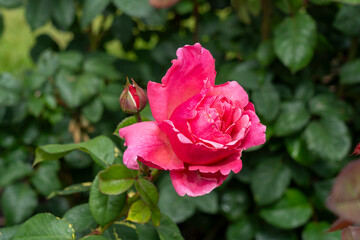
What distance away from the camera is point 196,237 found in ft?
5.71

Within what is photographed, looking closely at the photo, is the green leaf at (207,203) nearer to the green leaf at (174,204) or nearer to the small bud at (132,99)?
the green leaf at (174,204)

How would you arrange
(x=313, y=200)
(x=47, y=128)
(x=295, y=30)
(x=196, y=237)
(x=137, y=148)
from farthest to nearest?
(x=196, y=237) → (x=47, y=128) → (x=313, y=200) → (x=295, y=30) → (x=137, y=148)

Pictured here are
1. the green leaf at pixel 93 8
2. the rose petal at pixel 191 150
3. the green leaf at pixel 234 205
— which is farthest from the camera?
the green leaf at pixel 234 205

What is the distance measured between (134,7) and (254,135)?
84 centimetres

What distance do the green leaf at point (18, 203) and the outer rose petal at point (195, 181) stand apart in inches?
34.8

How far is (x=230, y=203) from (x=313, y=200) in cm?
26

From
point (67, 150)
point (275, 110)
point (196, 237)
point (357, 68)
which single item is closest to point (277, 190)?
point (275, 110)

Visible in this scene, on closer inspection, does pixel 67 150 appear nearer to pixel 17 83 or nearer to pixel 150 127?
pixel 150 127

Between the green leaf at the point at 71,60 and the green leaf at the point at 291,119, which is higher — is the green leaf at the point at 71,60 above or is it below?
above

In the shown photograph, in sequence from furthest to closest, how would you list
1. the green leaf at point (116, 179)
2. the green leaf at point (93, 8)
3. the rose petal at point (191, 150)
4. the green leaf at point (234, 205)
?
the green leaf at point (234, 205), the green leaf at point (93, 8), the green leaf at point (116, 179), the rose petal at point (191, 150)

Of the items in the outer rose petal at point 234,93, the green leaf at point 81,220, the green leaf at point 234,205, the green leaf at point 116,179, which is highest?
the outer rose petal at point 234,93

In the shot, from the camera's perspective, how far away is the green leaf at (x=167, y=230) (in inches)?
28.8

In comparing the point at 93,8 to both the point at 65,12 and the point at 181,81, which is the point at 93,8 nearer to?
the point at 65,12

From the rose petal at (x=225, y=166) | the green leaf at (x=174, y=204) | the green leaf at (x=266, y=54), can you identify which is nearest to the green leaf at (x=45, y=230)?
the rose petal at (x=225, y=166)
